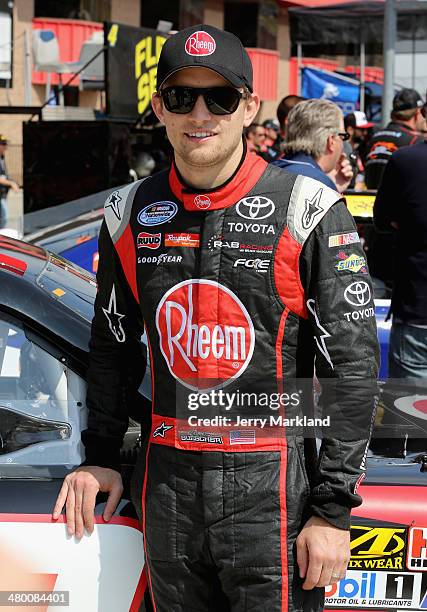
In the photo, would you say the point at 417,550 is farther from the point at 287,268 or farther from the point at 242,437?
the point at 287,268

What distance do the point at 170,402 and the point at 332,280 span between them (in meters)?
0.42

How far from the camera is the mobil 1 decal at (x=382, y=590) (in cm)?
216

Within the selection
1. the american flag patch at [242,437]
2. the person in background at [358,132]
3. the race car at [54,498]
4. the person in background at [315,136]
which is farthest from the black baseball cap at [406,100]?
the american flag patch at [242,437]

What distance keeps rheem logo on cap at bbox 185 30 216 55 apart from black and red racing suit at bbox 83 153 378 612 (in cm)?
24

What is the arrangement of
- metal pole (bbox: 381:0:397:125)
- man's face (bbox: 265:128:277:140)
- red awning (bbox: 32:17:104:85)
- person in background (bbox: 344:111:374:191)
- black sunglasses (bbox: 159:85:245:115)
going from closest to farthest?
black sunglasses (bbox: 159:85:245:115), metal pole (bbox: 381:0:397:125), person in background (bbox: 344:111:374:191), man's face (bbox: 265:128:277:140), red awning (bbox: 32:17:104:85)

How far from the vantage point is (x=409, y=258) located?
4027mm

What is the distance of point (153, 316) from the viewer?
1.98 m

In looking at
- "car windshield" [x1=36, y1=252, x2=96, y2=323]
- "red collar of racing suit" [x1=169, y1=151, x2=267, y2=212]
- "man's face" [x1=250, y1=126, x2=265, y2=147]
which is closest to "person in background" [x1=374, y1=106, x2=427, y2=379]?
"car windshield" [x1=36, y1=252, x2=96, y2=323]

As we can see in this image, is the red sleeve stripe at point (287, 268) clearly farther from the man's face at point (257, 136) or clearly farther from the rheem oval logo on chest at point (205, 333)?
the man's face at point (257, 136)

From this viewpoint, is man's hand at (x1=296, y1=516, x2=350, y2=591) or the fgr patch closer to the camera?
man's hand at (x1=296, y1=516, x2=350, y2=591)

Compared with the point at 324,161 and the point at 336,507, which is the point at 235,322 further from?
the point at 324,161

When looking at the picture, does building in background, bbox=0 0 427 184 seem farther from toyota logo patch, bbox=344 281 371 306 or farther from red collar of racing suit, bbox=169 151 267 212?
toyota logo patch, bbox=344 281 371 306

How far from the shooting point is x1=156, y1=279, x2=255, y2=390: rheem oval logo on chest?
6.23 feet

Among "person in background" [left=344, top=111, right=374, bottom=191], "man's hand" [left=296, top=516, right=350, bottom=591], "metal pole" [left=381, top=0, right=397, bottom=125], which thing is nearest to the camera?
"man's hand" [left=296, top=516, right=350, bottom=591]
